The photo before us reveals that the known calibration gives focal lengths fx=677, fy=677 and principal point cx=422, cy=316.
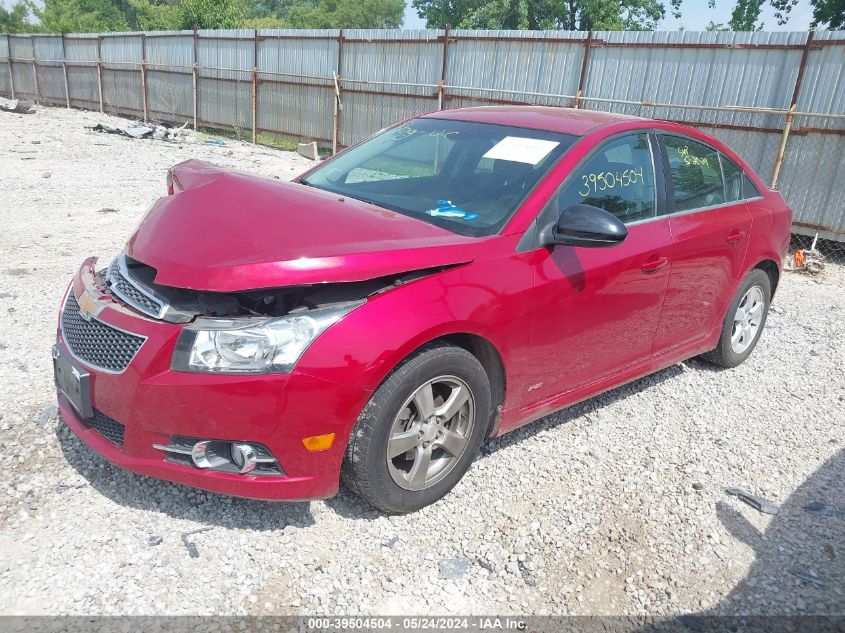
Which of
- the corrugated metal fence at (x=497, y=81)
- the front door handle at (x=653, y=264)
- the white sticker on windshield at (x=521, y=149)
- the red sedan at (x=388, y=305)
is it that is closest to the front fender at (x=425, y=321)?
the red sedan at (x=388, y=305)

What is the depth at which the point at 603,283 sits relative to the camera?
11.3 ft

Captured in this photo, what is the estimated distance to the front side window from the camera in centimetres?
339

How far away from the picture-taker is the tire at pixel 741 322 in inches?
187

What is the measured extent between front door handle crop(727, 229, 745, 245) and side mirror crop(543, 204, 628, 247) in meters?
1.61

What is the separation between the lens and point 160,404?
8.30 feet

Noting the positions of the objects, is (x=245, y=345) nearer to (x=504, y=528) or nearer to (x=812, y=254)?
(x=504, y=528)

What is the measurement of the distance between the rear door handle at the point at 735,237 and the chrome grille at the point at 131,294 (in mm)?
3449

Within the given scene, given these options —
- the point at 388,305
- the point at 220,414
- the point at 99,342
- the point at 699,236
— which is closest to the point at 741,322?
the point at 699,236

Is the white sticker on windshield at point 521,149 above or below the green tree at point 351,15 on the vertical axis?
below

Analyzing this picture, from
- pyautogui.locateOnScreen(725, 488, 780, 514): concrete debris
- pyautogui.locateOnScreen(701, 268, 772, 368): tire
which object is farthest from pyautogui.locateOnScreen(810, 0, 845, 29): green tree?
pyautogui.locateOnScreen(725, 488, 780, 514): concrete debris

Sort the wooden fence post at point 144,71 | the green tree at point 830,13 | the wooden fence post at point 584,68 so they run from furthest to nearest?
1. the green tree at point 830,13
2. the wooden fence post at point 144,71
3. the wooden fence post at point 584,68

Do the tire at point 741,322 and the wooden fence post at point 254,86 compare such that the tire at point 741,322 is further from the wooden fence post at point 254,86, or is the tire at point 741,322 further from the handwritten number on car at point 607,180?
the wooden fence post at point 254,86

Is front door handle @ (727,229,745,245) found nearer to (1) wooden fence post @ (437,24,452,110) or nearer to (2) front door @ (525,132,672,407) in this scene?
(2) front door @ (525,132,672,407)

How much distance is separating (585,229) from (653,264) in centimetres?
84
